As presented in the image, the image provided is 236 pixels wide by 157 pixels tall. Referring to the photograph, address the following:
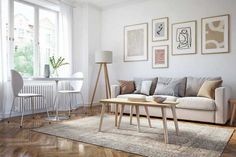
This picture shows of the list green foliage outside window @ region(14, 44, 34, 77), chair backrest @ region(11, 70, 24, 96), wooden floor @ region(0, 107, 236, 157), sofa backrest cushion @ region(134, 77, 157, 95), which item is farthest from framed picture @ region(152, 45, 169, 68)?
chair backrest @ region(11, 70, 24, 96)

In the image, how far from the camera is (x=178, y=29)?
4855 mm

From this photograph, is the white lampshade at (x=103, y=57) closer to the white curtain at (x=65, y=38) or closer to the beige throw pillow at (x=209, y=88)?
the white curtain at (x=65, y=38)

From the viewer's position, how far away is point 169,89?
4.25 meters

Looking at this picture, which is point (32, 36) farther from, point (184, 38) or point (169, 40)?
point (184, 38)

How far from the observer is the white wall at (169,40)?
4.34 m

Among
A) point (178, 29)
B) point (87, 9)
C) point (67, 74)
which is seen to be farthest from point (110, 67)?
point (178, 29)

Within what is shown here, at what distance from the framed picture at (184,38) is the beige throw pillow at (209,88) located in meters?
1.02

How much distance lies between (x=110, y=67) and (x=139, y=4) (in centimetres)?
187

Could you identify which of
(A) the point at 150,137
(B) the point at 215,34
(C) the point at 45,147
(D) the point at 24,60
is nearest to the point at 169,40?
(B) the point at 215,34

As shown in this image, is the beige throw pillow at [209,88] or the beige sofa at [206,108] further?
the beige throw pillow at [209,88]

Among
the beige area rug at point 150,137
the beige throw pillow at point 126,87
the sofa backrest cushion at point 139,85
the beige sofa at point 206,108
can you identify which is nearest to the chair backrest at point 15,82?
the beige area rug at point 150,137

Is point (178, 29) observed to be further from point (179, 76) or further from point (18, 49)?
point (18, 49)

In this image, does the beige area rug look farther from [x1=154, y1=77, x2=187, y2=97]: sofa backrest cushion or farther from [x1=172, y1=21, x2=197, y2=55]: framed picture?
[x1=172, y1=21, x2=197, y2=55]: framed picture

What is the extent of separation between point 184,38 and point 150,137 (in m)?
2.82
